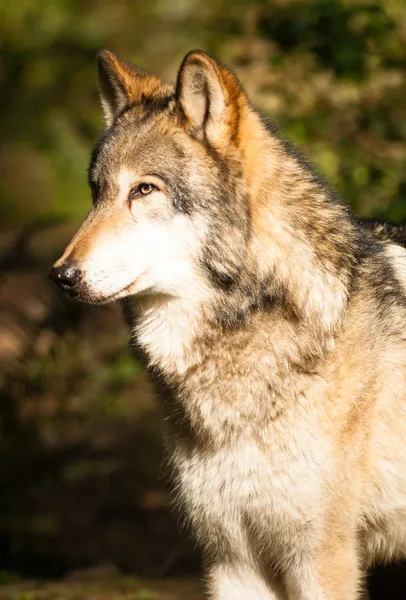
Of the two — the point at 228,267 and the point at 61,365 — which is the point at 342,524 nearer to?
the point at 228,267

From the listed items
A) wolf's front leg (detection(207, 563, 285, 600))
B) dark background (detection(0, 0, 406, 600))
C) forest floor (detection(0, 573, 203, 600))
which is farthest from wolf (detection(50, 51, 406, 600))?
A: dark background (detection(0, 0, 406, 600))

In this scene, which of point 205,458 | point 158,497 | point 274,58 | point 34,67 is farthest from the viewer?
point 34,67

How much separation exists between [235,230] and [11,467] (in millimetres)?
4312

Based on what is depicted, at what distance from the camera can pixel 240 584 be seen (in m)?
4.25

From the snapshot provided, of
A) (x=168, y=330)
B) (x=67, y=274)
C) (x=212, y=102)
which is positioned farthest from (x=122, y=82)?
(x=168, y=330)

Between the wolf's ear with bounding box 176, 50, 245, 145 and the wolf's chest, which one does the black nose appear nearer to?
the wolf's ear with bounding box 176, 50, 245, 145

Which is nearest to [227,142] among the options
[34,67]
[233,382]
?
[233,382]

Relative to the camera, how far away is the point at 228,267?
381 centimetres

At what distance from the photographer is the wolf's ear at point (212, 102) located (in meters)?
3.75

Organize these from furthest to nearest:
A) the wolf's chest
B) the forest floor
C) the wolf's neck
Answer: the forest floor, the wolf's neck, the wolf's chest

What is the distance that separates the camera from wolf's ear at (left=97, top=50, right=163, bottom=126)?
4223 millimetres

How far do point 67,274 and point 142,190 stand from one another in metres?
0.49

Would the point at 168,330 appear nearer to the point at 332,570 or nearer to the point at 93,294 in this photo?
the point at 93,294

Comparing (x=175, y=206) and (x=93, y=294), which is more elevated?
(x=175, y=206)
